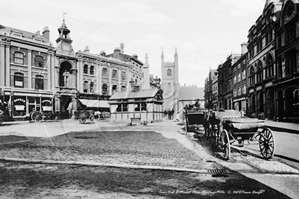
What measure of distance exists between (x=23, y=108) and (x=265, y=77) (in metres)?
4.45

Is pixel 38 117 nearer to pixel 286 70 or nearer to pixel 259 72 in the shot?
pixel 259 72

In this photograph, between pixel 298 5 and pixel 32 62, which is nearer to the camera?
pixel 298 5

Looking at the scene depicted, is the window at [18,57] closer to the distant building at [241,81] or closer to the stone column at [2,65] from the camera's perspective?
the stone column at [2,65]

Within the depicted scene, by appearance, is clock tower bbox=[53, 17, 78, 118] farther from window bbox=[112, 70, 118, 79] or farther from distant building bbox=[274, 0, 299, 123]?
distant building bbox=[274, 0, 299, 123]

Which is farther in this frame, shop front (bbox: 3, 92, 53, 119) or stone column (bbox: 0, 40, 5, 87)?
shop front (bbox: 3, 92, 53, 119)

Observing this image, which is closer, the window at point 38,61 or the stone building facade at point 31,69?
the stone building facade at point 31,69

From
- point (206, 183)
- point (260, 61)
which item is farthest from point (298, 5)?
point (206, 183)

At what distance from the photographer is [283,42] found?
1.50 metres

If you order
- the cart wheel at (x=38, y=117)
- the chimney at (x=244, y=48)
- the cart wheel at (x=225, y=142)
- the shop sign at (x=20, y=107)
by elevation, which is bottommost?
the cart wheel at (x=225, y=142)

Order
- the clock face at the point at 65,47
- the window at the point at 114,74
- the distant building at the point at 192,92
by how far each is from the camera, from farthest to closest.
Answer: the window at the point at 114,74, the clock face at the point at 65,47, the distant building at the point at 192,92

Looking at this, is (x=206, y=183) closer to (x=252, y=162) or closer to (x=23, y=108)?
(x=252, y=162)

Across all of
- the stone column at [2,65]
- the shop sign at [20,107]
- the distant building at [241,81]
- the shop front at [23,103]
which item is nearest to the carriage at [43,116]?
the shop front at [23,103]

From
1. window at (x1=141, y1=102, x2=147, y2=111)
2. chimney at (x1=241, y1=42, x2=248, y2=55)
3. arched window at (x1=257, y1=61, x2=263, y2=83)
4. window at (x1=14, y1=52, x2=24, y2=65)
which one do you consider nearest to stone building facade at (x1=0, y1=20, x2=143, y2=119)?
window at (x1=14, y1=52, x2=24, y2=65)

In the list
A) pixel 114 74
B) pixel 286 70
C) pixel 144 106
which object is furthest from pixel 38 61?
pixel 144 106
